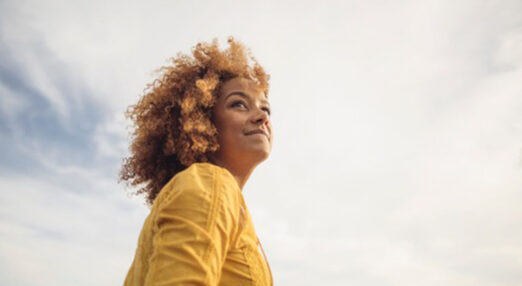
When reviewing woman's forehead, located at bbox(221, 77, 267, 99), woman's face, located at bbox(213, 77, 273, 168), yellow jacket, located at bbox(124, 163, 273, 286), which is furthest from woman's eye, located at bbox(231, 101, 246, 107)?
yellow jacket, located at bbox(124, 163, 273, 286)

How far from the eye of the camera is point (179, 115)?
10.7 ft

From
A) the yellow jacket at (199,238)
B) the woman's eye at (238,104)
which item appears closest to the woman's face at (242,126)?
the woman's eye at (238,104)

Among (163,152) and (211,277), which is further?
(163,152)

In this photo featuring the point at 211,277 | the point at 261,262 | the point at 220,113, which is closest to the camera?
the point at 211,277

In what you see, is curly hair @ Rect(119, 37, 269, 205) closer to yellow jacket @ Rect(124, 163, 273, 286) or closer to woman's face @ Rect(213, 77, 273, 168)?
woman's face @ Rect(213, 77, 273, 168)

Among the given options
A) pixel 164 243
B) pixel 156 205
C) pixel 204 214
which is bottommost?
pixel 164 243

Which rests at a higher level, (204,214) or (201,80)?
(201,80)

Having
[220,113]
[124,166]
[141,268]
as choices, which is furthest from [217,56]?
[141,268]

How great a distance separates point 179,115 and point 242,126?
606 mm

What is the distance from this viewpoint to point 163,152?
3236mm

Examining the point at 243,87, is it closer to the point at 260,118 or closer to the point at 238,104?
the point at 238,104

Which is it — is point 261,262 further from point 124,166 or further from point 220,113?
point 124,166

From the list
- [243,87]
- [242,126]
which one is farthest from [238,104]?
[242,126]

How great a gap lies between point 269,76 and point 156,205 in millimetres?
2228
